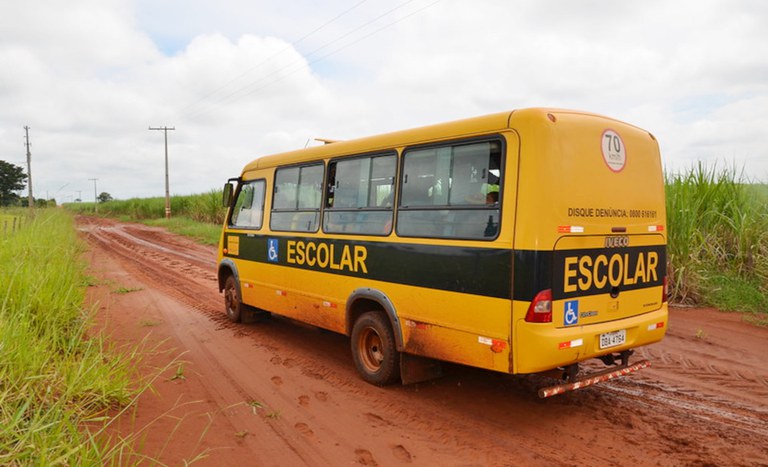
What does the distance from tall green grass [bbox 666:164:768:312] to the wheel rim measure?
5.82 meters

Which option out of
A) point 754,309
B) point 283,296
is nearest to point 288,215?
point 283,296

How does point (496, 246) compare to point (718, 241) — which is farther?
point (718, 241)

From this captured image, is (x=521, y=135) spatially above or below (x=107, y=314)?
above

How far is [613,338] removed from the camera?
4.13m

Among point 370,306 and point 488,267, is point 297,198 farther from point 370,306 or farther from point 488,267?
point 488,267

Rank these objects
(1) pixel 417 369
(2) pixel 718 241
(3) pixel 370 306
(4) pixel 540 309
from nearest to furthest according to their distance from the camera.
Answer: (4) pixel 540 309
(1) pixel 417 369
(3) pixel 370 306
(2) pixel 718 241

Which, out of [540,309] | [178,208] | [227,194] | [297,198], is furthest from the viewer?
[178,208]

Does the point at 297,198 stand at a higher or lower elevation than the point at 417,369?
higher

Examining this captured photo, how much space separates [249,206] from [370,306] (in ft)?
10.1

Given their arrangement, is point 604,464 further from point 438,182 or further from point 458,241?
point 438,182

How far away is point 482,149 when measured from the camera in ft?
13.5

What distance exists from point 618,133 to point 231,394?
4247mm

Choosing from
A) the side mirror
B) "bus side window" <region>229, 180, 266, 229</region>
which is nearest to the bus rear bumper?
"bus side window" <region>229, 180, 266, 229</region>

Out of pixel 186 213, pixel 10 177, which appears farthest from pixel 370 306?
pixel 10 177
